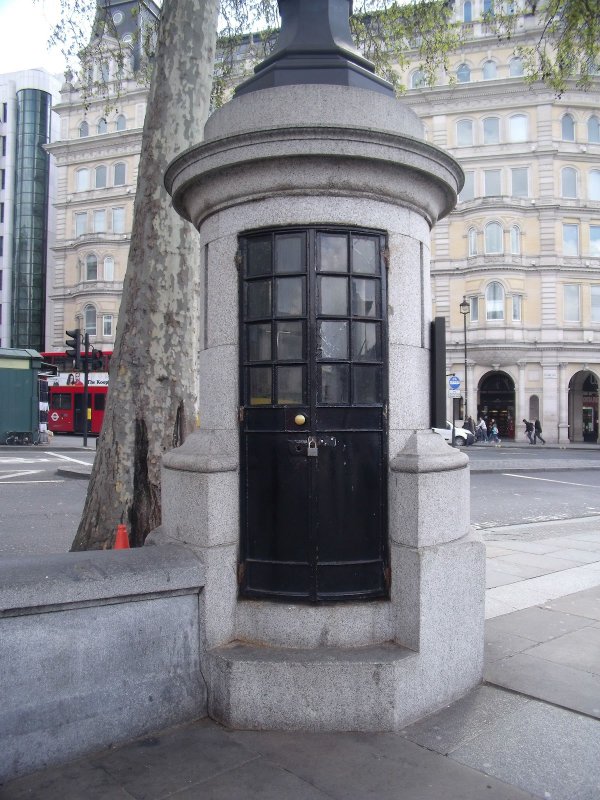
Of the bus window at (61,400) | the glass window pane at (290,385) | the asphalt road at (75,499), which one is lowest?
the asphalt road at (75,499)

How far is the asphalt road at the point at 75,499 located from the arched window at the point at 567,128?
95.6 ft

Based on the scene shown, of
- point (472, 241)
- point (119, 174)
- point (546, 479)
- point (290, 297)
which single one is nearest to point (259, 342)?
point (290, 297)

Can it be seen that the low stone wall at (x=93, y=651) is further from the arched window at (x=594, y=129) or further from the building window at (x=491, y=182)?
the arched window at (x=594, y=129)

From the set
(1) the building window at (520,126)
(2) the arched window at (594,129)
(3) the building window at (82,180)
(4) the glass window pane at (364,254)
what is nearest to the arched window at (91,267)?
(3) the building window at (82,180)

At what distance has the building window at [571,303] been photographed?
4144 cm

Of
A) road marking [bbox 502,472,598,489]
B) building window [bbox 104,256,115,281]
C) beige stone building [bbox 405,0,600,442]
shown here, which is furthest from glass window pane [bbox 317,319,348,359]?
building window [bbox 104,256,115,281]

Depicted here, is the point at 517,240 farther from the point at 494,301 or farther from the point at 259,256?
the point at 259,256

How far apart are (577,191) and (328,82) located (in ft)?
143

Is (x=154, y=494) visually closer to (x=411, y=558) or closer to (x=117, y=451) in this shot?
(x=117, y=451)

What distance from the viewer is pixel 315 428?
142 inches

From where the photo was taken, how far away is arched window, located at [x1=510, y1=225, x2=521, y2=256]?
135 ft

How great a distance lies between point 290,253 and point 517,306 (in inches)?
1578

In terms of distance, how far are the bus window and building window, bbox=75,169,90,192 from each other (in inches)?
910

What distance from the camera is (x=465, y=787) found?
276 cm
